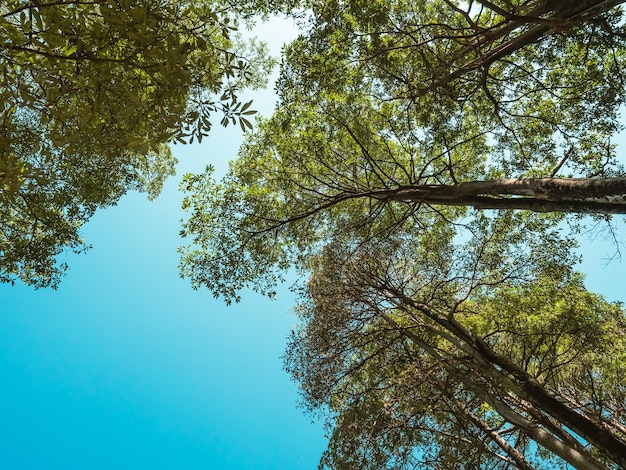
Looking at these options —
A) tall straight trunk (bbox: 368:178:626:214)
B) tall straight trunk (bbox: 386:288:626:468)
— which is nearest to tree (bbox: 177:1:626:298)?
tall straight trunk (bbox: 368:178:626:214)

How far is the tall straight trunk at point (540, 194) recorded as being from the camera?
4.09 m

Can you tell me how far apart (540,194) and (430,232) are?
594cm

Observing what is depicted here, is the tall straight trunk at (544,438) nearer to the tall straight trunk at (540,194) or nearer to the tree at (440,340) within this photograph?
the tree at (440,340)

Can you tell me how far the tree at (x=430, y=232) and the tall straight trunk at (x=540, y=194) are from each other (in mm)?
48

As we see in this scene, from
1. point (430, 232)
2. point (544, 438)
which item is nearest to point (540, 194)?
point (544, 438)

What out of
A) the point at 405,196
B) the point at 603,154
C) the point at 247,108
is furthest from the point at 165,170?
the point at 603,154

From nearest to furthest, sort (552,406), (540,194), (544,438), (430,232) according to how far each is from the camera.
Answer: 1. (540,194)
2. (544,438)
3. (552,406)
4. (430,232)

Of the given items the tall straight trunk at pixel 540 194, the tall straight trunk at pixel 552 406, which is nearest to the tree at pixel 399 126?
the tall straight trunk at pixel 540 194

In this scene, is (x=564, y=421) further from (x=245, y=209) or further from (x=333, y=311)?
(x=245, y=209)

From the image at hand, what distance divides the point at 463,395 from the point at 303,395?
12.2 ft

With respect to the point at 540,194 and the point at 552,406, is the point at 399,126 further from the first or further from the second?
the point at 552,406

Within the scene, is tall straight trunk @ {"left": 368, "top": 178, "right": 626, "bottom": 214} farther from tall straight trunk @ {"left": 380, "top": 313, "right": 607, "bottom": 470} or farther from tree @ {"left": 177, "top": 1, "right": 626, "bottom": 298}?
tall straight trunk @ {"left": 380, "top": 313, "right": 607, "bottom": 470}

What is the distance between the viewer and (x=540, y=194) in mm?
4844

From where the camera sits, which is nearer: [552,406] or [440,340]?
[552,406]
